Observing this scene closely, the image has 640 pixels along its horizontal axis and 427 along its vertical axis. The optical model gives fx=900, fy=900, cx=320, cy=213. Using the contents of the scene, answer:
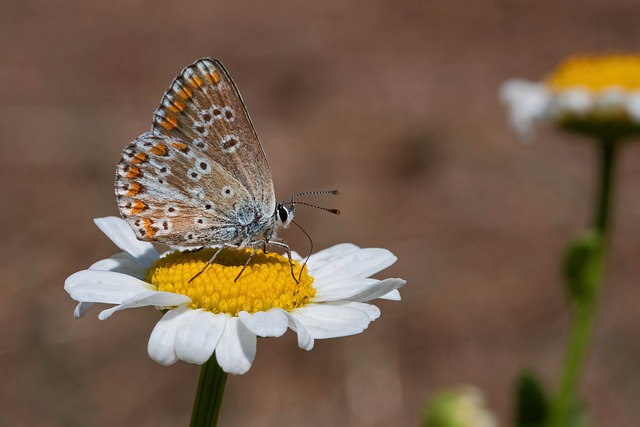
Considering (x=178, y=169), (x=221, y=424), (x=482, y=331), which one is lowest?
(x=221, y=424)

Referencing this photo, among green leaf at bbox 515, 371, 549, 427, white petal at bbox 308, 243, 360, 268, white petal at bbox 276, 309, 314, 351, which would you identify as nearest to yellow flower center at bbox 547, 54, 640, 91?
green leaf at bbox 515, 371, 549, 427

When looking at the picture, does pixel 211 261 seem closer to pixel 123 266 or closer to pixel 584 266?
pixel 123 266

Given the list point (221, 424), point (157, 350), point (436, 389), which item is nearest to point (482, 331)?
point (436, 389)

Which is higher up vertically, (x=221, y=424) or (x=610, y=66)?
(x=610, y=66)

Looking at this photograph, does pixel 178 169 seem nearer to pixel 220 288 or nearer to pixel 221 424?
pixel 220 288

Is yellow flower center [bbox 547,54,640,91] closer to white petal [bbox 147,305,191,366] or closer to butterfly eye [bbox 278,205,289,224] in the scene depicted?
butterfly eye [bbox 278,205,289,224]

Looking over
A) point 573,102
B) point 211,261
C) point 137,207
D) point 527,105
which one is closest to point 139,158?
point 137,207
